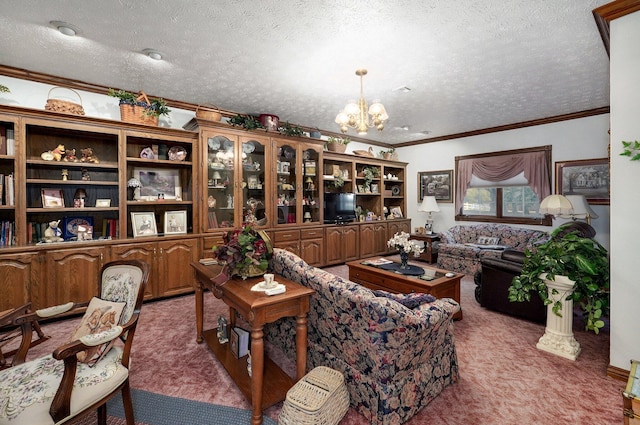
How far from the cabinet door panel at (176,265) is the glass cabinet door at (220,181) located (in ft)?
1.34

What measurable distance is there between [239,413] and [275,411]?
9.0 inches

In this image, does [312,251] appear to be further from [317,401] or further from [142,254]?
[317,401]

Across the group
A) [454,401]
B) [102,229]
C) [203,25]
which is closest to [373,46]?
[203,25]

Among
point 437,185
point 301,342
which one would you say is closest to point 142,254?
point 301,342

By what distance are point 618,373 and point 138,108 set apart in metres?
5.31

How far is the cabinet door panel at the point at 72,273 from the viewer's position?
10.3 feet

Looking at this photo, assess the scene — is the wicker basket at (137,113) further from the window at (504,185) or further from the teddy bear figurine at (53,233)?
the window at (504,185)

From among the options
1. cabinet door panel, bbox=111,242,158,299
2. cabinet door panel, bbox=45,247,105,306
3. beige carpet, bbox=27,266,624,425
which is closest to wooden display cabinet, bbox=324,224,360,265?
beige carpet, bbox=27,266,624,425

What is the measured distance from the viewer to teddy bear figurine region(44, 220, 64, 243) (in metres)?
3.29

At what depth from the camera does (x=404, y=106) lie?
4438 millimetres

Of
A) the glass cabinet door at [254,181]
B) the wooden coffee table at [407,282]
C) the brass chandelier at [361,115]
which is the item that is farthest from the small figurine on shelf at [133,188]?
the wooden coffee table at [407,282]

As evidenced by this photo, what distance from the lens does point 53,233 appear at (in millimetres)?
3332

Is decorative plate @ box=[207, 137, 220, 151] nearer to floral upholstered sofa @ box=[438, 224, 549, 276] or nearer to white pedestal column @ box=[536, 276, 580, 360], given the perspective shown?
white pedestal column @ box=[536, 276, 580, 360]

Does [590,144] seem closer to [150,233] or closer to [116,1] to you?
[116,1]
